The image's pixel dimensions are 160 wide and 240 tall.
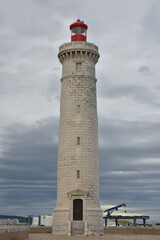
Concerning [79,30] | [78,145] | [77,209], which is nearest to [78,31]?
[79,30]

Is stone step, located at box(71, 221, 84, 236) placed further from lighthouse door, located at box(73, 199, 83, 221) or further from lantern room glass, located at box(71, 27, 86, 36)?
lantern room glass, located at box(71, 27, 86, 36)

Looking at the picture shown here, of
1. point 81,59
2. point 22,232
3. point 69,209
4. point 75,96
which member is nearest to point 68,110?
point 75,96

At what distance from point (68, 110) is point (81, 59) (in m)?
7.05

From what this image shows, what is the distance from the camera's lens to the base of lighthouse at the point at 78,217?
3666 cm

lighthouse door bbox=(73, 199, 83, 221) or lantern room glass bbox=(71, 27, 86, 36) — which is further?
lantern room glass bbox=(71, 27, 86, 36)

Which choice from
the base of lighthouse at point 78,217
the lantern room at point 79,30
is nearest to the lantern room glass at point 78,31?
the lantern room at point 79,30

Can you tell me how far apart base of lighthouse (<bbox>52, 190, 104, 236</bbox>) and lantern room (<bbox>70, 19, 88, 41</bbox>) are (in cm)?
2044

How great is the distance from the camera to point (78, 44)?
138 feet

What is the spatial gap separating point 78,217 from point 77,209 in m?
0.92

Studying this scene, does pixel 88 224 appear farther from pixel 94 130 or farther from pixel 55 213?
pixel 94 130

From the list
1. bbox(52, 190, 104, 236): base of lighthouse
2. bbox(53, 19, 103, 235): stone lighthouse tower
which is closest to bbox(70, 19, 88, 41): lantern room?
bbox(53, 19, 103, 235): stone lighthouse tower

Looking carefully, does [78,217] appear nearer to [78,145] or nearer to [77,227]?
[77,227]

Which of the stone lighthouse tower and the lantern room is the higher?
the lantern room

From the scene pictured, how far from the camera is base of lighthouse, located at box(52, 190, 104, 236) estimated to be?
3666 cm
